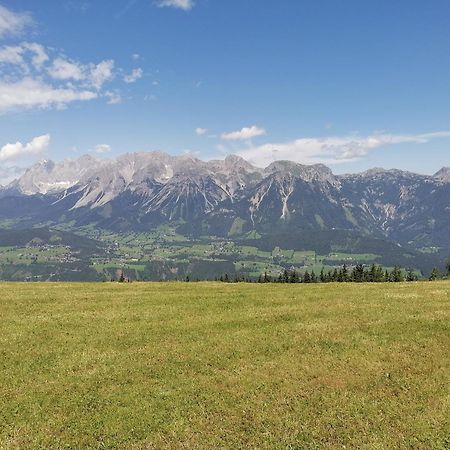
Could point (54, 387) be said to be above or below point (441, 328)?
below

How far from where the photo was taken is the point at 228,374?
27.8 metres

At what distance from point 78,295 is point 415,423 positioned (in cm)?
3891

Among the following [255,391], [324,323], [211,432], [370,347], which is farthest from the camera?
[324,323]

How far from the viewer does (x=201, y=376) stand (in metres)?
27.6

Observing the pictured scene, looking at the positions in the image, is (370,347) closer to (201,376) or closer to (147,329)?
(201,376)

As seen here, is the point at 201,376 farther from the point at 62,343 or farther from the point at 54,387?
the point at 62,343

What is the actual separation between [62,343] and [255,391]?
1645cm

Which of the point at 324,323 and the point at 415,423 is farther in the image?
the point at 324,323

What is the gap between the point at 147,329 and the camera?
119ft

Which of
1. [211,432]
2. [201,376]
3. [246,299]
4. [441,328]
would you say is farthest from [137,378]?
[441,328]

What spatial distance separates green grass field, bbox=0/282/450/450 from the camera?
850 inches

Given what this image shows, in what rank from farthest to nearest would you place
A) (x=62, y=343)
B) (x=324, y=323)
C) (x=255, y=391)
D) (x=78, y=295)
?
1. (x=78, y=295)
2. (x=324, y=323)
3. (x=62, y=343)
4. (x=255, y=391)

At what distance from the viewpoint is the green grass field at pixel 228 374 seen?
70.8 ft

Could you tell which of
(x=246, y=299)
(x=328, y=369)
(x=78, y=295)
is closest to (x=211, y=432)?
(x=328, y=369)
